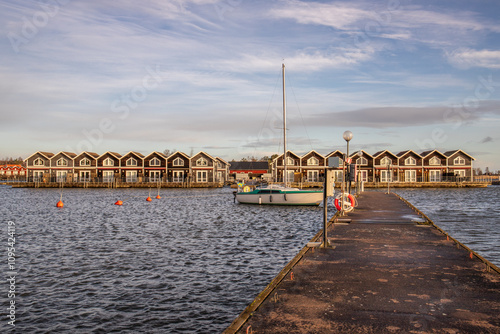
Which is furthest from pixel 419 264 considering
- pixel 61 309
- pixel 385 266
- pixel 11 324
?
pixel 11 324

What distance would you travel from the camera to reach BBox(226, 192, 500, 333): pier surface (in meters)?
6.54

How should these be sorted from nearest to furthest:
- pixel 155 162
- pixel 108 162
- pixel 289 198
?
pixel 289 198 → pixel 155 162 → pixel 108 162

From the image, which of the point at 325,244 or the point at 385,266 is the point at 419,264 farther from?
the point at 325,244

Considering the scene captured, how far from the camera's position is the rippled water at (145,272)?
10.8 meters

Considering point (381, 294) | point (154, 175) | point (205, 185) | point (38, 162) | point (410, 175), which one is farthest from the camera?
point (38, 162)

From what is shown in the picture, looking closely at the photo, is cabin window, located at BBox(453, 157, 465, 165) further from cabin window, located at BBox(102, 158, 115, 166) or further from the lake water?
cabin window, located at BBox(102, 158, 115, 166)

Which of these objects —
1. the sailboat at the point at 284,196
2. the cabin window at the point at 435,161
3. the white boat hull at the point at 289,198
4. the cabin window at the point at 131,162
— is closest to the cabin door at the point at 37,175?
the cabin window at the point at 131,162

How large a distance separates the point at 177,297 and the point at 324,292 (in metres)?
5.71

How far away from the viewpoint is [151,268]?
1594 centimetres

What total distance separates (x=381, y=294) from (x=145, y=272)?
9.92 meters

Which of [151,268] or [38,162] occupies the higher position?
[38,162]

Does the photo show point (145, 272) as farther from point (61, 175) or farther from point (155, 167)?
point (61, 175)

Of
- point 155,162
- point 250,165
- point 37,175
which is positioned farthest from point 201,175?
point 250,165

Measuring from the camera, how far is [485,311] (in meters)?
7.06
